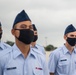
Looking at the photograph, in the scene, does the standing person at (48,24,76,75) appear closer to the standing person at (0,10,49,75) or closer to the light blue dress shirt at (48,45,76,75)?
the light blue dress shirt at (48,45,76,75)

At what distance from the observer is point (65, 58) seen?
8.19 meters

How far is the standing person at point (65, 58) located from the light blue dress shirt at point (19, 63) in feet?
9.87

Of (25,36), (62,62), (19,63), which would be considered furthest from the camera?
(62,62)

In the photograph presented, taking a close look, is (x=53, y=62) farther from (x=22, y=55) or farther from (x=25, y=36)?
(x=22, y=55)

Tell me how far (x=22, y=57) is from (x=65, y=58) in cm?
329

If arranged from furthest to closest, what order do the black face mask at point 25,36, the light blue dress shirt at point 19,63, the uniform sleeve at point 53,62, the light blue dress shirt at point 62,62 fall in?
the uniform sleeve at point 53,62 → the light blue dress shirt at point 62,62 → the black face mask at point 25,36 → the light blue dress shirt at point 19,63

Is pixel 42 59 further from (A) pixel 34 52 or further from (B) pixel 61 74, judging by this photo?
(B) pixel 61 74

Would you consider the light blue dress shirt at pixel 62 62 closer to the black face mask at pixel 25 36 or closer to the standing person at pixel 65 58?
the standing person at pixel 65 58

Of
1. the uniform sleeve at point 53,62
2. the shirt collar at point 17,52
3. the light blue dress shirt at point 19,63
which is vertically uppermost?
the shirt collar at point 17,52

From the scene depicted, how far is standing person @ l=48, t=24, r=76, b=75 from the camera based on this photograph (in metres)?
8.05

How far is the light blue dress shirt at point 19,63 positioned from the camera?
4.92 metres

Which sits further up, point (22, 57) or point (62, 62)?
point (22, 57)

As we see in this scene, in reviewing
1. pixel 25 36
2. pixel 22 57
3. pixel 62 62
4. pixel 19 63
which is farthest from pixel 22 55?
pixel 62 62

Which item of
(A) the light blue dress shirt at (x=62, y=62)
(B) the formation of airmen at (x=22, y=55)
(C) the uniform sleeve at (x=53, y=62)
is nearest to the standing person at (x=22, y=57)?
(B) the formation of airmen at (x=22, y=55)
